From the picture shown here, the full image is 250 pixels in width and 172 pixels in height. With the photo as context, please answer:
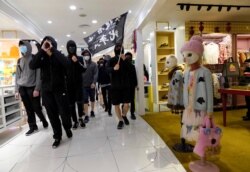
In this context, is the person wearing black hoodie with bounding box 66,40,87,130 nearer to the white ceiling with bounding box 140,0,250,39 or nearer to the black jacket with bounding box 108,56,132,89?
the black jacket with bounding box 108,56,132,89

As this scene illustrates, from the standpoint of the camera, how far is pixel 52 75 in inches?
118

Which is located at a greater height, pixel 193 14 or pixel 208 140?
pixel 193 14

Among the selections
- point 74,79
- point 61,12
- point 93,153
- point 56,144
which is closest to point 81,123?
point 74,79

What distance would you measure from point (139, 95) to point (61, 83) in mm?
2448

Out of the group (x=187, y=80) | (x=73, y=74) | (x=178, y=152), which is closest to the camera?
(x=187, y=80)

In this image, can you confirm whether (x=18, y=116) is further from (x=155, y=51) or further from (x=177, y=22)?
(x=177, y=22)

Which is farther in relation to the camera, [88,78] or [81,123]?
[88,78]

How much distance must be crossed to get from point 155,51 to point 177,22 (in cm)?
120

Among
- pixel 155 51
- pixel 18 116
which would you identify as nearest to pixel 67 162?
pixel 18 116

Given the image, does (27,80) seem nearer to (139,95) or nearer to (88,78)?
(88,78)

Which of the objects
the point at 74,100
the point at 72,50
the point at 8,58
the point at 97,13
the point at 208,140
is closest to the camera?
the point at 208,140

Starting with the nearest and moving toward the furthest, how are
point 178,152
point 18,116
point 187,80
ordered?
1. point 187,80
2. point 178,152
3. point 18,116

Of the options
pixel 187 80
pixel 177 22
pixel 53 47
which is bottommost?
pixel 187 80

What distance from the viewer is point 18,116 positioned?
14.0 feet
